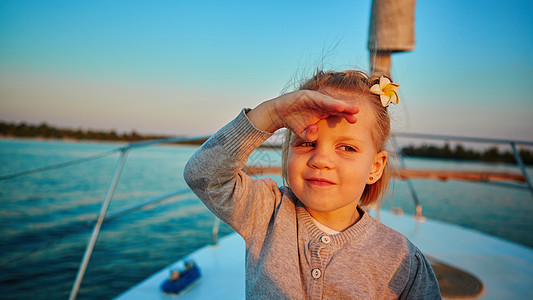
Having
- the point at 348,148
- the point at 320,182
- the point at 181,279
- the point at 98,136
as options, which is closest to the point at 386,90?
the point at 348,148

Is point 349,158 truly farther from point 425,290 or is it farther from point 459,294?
point 459,294

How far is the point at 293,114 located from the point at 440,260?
1.66 metres

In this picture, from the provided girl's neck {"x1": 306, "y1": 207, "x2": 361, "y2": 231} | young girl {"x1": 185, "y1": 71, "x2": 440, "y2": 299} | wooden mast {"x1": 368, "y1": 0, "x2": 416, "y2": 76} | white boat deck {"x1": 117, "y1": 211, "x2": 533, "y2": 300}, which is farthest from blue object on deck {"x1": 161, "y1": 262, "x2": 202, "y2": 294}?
wooden mast {"x1": 368, "y1": 0, "x2": 416, "y2": 76}

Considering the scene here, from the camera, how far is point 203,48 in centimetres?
714

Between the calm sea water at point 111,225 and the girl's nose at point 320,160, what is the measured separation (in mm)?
305

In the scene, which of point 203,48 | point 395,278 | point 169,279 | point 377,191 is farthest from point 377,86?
point 203,48

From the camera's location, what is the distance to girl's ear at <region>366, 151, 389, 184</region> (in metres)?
0.84

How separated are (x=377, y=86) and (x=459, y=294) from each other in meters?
1.15

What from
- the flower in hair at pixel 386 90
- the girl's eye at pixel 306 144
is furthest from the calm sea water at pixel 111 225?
the flower in hair at pixel 386 90

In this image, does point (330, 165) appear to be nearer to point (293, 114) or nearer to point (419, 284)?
point (293, 114)

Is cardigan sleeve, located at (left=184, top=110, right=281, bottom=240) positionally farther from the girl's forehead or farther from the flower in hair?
the flower in hair

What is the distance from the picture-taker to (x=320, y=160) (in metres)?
0.66

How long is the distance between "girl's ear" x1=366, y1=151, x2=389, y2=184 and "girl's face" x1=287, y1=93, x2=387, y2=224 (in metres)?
0.13

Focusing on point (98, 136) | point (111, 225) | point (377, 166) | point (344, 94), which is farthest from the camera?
point (98, 136)
